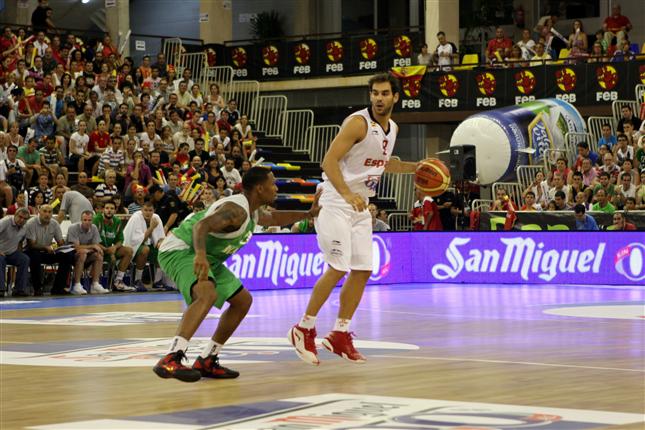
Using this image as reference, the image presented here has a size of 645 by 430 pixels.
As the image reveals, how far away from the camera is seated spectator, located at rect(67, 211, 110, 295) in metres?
21.1

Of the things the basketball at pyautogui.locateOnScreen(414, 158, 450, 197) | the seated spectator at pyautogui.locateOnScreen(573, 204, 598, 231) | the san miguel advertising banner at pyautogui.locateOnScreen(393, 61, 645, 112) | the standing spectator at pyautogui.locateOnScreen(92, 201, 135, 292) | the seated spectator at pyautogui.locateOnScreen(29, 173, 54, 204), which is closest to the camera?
the basketball at pyautogui.locateOnScreen(414, 158, 450, 197)

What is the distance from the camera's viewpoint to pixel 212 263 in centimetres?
918

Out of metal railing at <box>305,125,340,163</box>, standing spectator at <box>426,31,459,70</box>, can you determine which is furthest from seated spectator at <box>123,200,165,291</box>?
standing spectator at <box>426,31,459,70</box>

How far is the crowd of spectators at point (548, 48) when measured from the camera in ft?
98.5

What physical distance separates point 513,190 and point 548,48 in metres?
4.28

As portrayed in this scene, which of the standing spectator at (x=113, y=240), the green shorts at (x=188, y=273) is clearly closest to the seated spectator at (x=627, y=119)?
the standing spectator at (x=113, y=240)

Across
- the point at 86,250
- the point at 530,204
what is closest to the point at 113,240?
the point at 86,250

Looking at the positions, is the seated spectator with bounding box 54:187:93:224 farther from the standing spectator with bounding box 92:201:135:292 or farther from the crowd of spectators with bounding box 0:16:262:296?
the standing spectator with bounding box 92:201:135:292

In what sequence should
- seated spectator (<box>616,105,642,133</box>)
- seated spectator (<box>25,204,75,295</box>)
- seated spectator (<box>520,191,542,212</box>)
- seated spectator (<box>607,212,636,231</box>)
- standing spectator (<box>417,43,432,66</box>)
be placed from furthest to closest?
1. standing spectator (<box>417,43,432,66</box>)
2. seated spectator (<box>616,105,642,133</box>)
3. seated spectator (<box>520,191,542,212</box>)
4. seated spectator (<box>607,212,636,231</box>)
5. seated spectator (<box>25,204,75,295</box>)

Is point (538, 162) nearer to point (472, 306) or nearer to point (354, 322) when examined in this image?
point (472, 306)

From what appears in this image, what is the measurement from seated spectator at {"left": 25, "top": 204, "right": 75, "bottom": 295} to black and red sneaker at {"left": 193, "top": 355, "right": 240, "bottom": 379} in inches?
471

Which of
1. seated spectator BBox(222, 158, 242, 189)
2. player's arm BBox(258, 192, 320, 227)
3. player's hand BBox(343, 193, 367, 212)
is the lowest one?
player's arm BBox(258, 192, 320, 227)

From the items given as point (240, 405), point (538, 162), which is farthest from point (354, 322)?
point (538, 162)

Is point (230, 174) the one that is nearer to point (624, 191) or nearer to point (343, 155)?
point (624, 191)
